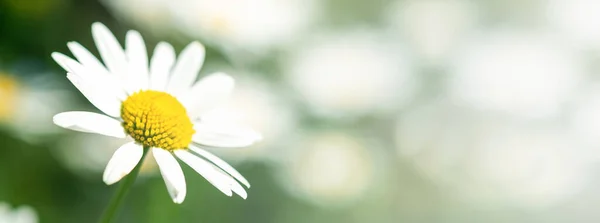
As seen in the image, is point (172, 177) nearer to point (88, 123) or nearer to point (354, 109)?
point (88, 123)

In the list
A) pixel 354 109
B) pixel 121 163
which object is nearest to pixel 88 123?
pixel 121 163

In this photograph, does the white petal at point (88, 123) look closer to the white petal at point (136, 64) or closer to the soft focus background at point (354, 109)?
the white petal at point (136, 64)

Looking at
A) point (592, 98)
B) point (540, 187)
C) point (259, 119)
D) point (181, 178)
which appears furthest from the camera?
point (592, 98)

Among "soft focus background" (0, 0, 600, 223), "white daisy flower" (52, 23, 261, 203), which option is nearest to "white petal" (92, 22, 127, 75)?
"white daisy flower" (52, 23, 261, 203)

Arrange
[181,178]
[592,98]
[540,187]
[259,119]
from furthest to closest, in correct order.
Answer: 1. [592,98]
2. [540,187]
3. [259,119]
4. [181,178]

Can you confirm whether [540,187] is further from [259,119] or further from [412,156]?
[259,119]

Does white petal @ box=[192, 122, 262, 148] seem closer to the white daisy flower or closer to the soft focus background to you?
the white daisy flower

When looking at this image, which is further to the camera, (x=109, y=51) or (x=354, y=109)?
(x=354, y=109)

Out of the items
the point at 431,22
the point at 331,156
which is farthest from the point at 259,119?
the point at 431,22
